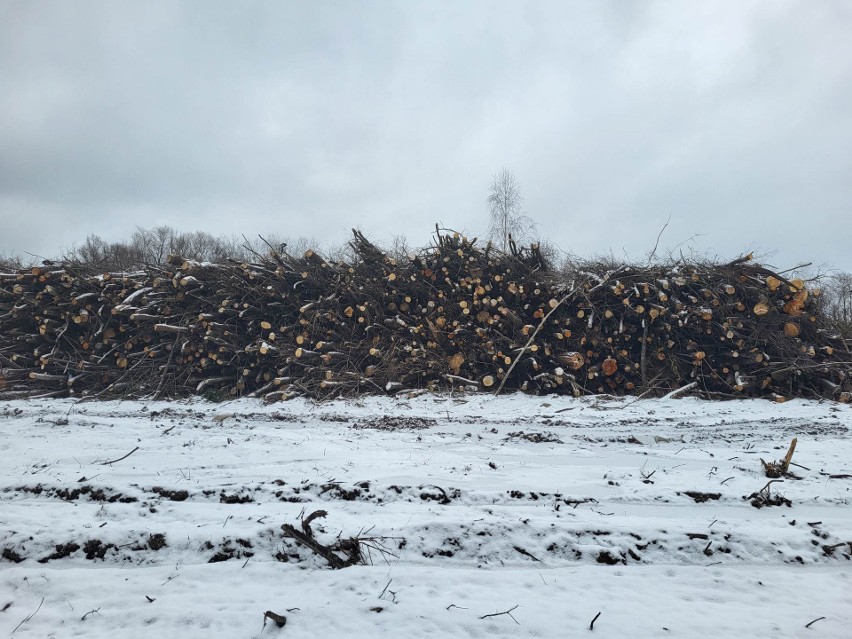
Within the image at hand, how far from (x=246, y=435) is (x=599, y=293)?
20.7 ft

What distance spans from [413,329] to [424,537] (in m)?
5.85

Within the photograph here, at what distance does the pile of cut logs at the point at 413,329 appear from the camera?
7773 millimetres

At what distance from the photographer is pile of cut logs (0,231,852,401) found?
777 centimetres

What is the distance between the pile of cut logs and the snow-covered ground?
3192 mm

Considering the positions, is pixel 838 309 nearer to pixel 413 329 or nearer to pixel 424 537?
pixel 413 329

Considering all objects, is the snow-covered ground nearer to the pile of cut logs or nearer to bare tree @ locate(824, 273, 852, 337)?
the pile of cut logs

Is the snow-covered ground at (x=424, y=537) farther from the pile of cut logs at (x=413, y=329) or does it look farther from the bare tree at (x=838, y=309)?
the bare tree at (x=838, y=309)

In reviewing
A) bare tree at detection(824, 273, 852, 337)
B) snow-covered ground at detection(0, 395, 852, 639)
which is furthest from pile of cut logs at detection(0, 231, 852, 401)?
snow-covered ground at detection(0, 395, 852, 639)

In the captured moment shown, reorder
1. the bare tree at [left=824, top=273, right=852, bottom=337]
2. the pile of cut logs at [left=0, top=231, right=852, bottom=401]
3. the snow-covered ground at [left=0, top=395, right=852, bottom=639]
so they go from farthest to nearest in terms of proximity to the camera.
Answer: the bare tree at [left=824, top=273, right=852, bottom=337], the pile of cut logs at [left=0, top=231, right=852, bottom=401], the snow-covered ground at [left=0, top=395, right=852, bottom=639]

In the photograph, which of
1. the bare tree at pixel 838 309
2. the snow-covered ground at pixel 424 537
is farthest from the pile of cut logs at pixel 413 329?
the snow-covered ground at pixel 424 537

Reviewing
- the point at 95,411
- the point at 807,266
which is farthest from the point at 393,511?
the point at 807,266

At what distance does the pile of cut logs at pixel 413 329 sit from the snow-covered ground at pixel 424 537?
319cm

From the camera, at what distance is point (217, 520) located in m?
2.73

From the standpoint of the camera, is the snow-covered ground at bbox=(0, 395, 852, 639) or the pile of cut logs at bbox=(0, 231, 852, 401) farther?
the pile of cut logs at bbox=(0, 231, 852, 401)
